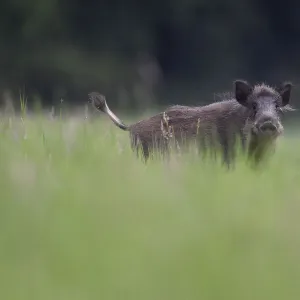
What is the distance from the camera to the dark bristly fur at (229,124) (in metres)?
5.82

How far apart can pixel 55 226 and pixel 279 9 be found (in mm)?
21445

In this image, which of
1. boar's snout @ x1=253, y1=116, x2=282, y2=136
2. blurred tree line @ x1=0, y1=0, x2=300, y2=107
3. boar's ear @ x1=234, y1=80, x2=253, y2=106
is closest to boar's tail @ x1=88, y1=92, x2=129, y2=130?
boar's ear @ x1=234, y1=80, x2=253, y2=106

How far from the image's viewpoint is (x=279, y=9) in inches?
947

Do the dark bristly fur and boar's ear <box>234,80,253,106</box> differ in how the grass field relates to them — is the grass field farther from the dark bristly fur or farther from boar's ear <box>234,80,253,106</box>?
boar's ear <box>234,80,253,106</box>

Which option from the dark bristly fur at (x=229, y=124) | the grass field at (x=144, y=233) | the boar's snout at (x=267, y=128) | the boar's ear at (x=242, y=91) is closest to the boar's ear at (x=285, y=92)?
the dark bristly fur at (x=229, y=124)

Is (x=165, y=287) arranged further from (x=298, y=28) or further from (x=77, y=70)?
(x=298, y=28)

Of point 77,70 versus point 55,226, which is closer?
point 55,226

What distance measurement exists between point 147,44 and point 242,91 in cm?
1663

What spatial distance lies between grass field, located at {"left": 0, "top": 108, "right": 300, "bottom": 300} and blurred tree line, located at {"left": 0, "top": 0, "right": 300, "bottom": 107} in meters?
16.3

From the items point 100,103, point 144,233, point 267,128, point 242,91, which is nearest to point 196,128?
point 242,91

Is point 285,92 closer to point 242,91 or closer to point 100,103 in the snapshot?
point 242,91

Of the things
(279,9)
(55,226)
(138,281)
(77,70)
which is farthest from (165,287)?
(279,9)

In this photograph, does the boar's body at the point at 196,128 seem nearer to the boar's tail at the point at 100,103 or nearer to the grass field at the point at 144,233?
the boar's tail at the point at 100,103

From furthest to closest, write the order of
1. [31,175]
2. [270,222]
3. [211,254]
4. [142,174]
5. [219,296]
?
[142,174] < [31,175] < [270,222] < [211,254] < [219,296]
